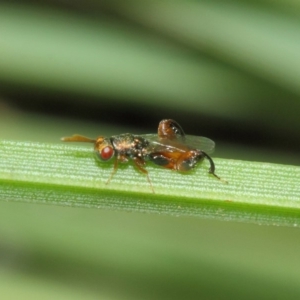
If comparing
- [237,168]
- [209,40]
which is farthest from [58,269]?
[209,40]

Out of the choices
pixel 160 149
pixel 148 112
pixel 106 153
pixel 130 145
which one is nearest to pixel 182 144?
pixel 160 149

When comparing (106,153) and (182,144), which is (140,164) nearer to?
(106,153)

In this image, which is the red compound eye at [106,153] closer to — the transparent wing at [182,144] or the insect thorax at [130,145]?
the insect thorax at [130,145]

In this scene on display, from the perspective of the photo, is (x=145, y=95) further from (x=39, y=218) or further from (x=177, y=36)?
(x=39, y=218)

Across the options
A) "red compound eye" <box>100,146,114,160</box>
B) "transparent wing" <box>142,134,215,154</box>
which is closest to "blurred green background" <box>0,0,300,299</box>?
"transparent wing" <box>142,134,215,154</box>

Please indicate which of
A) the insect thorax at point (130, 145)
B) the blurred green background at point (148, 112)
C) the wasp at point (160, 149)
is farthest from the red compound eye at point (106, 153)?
the blurred green background at point (148, 112)

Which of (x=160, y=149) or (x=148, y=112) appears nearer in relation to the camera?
(x=160, y=149)

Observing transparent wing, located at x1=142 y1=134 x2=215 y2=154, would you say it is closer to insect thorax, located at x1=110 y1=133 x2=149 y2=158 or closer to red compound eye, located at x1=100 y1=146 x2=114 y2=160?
insect thorax, located at x1=110 y1=133 x2=149 y2=158

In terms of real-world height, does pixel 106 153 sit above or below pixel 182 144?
below
